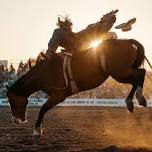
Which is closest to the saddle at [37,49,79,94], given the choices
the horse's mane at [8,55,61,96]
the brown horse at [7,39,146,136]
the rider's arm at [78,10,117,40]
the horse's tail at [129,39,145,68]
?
the brown horse at [7,39,146,136]

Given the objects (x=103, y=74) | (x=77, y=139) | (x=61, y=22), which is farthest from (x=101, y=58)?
(x=77, y=139)

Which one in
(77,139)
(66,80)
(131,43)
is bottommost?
(77,139)

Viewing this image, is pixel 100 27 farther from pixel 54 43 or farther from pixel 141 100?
pixel 141 100

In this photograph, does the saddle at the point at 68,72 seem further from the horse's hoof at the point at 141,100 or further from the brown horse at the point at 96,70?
the horse's hoof at the point at 141,100

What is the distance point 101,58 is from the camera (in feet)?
32.6

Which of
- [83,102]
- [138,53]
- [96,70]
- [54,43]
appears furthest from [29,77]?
[83,102]

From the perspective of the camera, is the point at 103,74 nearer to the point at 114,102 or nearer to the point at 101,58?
the point at 101,58

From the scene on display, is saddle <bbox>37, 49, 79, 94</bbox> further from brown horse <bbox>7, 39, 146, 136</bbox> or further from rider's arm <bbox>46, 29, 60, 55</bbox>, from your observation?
rider's arm <bbox>46, 29, 60, 55</bbox>

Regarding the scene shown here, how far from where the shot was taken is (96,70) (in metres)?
9.98

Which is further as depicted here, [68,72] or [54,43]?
[54,43]

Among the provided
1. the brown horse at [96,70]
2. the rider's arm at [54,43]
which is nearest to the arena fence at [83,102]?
the brown horse at [96,70]

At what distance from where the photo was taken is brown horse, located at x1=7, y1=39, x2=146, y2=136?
9898 mm

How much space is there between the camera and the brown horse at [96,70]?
32.5ft

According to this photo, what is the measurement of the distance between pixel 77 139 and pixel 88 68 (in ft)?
12.7
